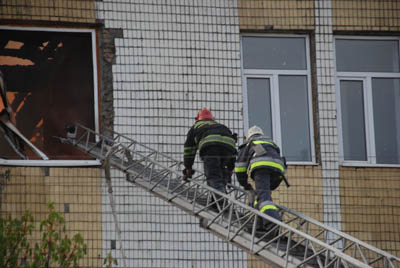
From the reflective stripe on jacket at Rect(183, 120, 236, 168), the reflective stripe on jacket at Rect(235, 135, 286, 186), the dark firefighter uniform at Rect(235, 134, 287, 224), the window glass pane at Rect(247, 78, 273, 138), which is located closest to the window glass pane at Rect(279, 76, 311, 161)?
the window glass pane at Rect(247, 78, 273, 138)

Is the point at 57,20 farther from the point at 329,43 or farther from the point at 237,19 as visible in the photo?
the point at 329,43

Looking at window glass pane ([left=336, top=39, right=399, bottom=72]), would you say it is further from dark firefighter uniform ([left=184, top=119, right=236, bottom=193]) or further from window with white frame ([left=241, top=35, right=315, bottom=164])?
dark firefighter uniform ([left=184, top=119, right=236, bottom=193])

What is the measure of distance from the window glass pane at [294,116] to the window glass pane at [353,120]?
0.59 meters

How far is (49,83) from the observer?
542 inches

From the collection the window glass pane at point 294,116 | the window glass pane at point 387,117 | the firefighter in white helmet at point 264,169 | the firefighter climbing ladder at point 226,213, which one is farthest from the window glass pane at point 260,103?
the firefighter in white helmet at point 264,169

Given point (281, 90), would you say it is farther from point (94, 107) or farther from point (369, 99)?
point (94, 107)

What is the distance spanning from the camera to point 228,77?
13.9 meters

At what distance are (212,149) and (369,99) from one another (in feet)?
12.4

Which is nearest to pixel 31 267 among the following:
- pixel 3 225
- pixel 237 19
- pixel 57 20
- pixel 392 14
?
pixel 3 225

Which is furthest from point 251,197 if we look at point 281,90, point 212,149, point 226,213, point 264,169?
point 281,90

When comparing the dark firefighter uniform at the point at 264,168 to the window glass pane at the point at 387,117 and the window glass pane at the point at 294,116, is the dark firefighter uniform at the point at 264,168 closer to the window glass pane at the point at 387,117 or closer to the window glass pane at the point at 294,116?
the window glass pane at the point at 294,116

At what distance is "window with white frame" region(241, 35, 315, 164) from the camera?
14.3 meters

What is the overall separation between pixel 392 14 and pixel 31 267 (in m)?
7.30

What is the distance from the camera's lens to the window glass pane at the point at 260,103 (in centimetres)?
1426
